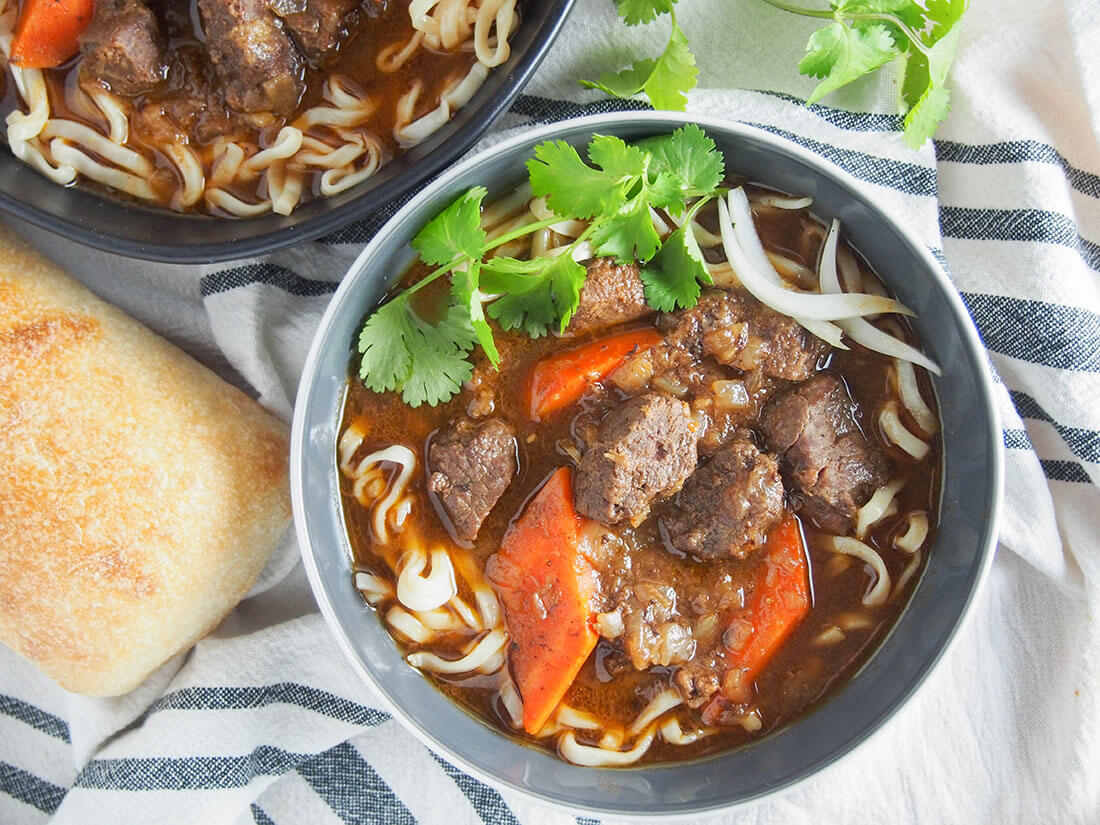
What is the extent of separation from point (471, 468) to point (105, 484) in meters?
Answer: 1.43

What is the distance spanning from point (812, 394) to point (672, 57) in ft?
4.35

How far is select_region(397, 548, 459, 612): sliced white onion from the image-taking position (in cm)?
375

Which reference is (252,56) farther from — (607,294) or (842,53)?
(842,53)

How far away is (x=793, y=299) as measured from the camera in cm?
363

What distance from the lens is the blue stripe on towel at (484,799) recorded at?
170 inches

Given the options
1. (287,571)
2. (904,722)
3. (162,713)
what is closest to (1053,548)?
(904,722)

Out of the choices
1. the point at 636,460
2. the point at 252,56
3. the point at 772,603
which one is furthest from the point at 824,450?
the point at 252,56

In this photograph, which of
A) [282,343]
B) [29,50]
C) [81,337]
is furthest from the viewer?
[282,343]

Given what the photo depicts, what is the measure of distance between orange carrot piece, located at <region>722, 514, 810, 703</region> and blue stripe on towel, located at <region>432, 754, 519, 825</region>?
121 cm

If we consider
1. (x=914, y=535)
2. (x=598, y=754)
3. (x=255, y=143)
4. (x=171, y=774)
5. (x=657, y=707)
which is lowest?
(x=171, y=774)

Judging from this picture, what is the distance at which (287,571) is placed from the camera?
4.34 meters

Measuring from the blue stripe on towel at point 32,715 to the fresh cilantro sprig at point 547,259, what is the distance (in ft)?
7.74

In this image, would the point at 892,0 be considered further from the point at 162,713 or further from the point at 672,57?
the point at 162,713

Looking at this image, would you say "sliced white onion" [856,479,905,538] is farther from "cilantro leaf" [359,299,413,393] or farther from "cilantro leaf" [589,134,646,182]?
"cilantro leaf" [359,299,413,393]
